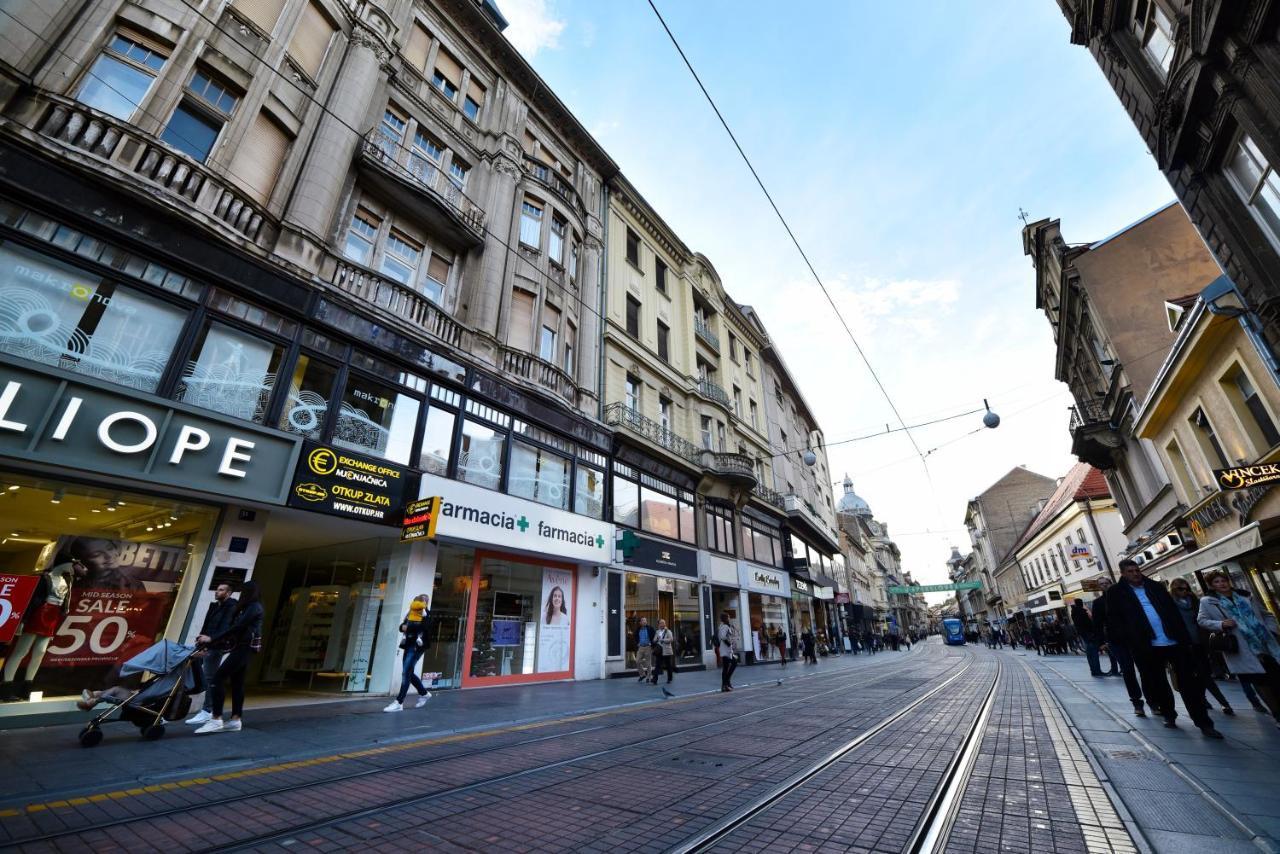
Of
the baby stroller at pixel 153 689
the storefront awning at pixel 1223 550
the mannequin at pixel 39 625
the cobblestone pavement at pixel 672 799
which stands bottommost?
the cobblestone pavement at pixel 672 799

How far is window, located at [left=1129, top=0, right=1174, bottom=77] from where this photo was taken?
1023 cm

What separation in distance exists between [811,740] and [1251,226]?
12.0 meters

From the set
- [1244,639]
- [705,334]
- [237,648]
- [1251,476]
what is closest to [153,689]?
[237,648]

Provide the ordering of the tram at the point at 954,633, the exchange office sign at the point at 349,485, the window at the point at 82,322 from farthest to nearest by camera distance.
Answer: the tram at the point at 954,633 → the exchange office sign at the point at 349,485 → the window at the point at 82,322

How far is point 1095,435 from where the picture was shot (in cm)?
2078

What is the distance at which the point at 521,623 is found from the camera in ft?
45.5

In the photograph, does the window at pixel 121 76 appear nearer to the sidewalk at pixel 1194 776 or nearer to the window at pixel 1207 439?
the sidewalk at pixel 1194 776

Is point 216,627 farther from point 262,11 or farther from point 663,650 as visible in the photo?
point 262,11

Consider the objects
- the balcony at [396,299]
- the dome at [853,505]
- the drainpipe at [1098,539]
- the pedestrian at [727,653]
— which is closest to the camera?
the balcony at [396,299]

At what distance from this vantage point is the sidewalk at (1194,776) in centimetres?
288

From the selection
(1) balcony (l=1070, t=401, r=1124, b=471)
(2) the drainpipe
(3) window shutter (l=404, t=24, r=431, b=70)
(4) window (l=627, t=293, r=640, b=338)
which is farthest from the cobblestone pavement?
(2) the drainpipe

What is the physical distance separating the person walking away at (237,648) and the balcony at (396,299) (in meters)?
6.79

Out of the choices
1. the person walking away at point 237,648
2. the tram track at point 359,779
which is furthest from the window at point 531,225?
the tram track at point 359,779

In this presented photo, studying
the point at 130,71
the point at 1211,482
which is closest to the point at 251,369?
the point at 130,71
